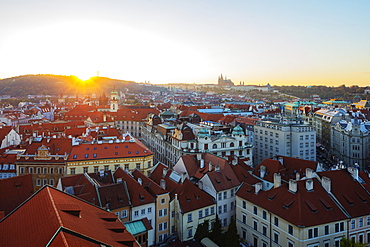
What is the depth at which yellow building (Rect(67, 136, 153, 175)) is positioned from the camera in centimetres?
4709

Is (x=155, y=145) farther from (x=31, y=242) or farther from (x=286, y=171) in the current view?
(x=31, y=242)

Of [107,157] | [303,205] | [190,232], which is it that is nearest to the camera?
→ [303,205]

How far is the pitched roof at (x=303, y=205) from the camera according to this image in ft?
95.1

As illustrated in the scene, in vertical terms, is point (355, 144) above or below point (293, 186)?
below

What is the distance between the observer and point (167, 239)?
35438 millimetres

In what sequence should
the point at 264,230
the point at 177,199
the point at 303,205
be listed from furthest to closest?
Result: the point at 177,199, the point at 264,230, the point at 303,205

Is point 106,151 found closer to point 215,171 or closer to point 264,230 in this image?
point 215,171

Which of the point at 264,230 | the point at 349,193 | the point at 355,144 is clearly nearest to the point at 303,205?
the point at 264,230

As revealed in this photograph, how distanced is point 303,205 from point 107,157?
31633 millimetres

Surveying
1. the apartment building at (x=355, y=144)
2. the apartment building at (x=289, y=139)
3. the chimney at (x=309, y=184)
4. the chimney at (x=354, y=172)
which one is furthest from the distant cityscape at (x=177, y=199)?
the apartment building at (x=355, y=144)

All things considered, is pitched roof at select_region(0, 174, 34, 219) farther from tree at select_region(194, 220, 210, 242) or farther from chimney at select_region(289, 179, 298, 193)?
chimney at select_region(289, 179, 298, 193)

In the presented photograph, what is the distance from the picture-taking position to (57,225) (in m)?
15.8

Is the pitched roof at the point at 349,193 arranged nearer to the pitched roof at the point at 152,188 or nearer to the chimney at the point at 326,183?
the chimney at the point at 326,183

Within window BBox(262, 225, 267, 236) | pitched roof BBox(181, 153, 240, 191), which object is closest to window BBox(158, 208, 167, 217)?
pitched roof BBox(181, 153, 240, 191)
